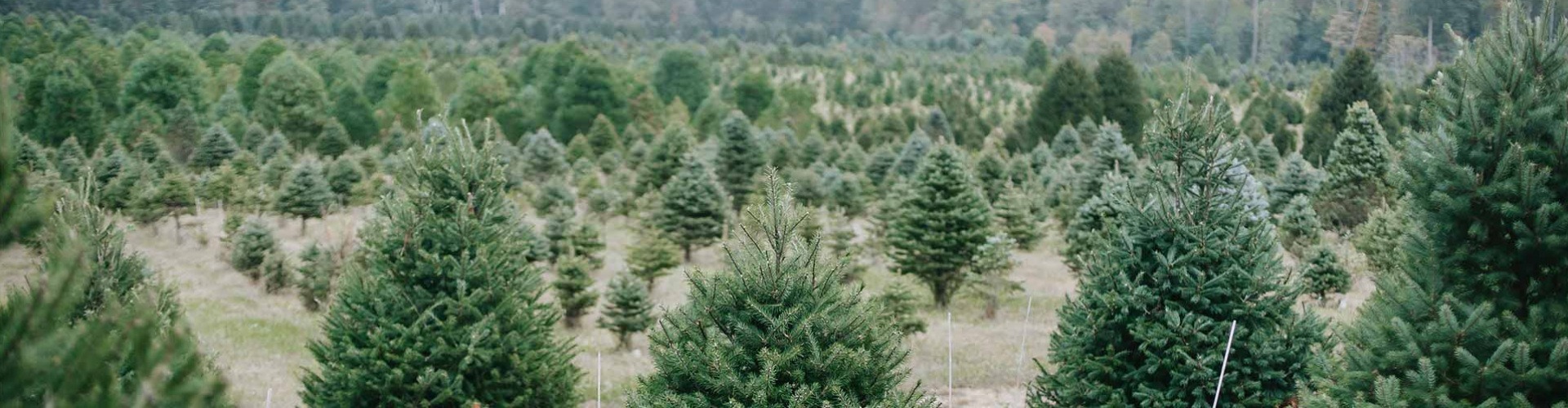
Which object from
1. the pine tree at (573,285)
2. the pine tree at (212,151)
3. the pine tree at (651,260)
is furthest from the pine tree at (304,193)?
the pine tree at (573,285)

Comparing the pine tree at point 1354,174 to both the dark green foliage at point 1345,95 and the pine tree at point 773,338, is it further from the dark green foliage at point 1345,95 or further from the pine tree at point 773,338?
the pine tree at point 773,338

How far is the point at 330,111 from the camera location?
48.3m

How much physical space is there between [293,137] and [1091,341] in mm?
46242

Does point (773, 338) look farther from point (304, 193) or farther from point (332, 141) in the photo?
A: point (332, 141)

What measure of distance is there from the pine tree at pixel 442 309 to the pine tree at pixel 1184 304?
432cm

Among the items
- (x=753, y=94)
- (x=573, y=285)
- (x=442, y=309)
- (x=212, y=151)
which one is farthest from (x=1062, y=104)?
(x=442, y=309)

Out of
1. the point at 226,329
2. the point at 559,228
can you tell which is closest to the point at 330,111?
the point at 559,228

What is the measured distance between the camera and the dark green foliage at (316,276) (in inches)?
742

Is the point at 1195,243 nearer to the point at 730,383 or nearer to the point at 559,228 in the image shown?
the point at 730,383

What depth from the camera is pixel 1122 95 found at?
4512 cm

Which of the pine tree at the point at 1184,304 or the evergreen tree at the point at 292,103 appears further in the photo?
the evergreen tree at the point at 292,103

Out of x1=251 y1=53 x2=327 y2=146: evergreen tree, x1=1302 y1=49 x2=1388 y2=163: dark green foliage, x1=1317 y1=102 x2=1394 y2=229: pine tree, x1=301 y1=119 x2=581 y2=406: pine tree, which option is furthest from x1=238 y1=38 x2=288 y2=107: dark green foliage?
x1=301 y1=119 x2=581 y2=406: pine tree

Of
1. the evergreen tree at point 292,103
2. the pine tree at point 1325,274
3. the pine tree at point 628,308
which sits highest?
the evergreen tree at point 292,103

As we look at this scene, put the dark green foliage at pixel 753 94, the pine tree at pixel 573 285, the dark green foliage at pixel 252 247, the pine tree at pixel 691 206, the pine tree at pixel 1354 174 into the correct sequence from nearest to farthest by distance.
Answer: the pine tree at pixel 573 285 < the dark green foliage at pixel 252 247 < the pine tree at pixel 1354 174 < the pine tree at pixel 691 206 < the dark green foliage at pixel 753 94
